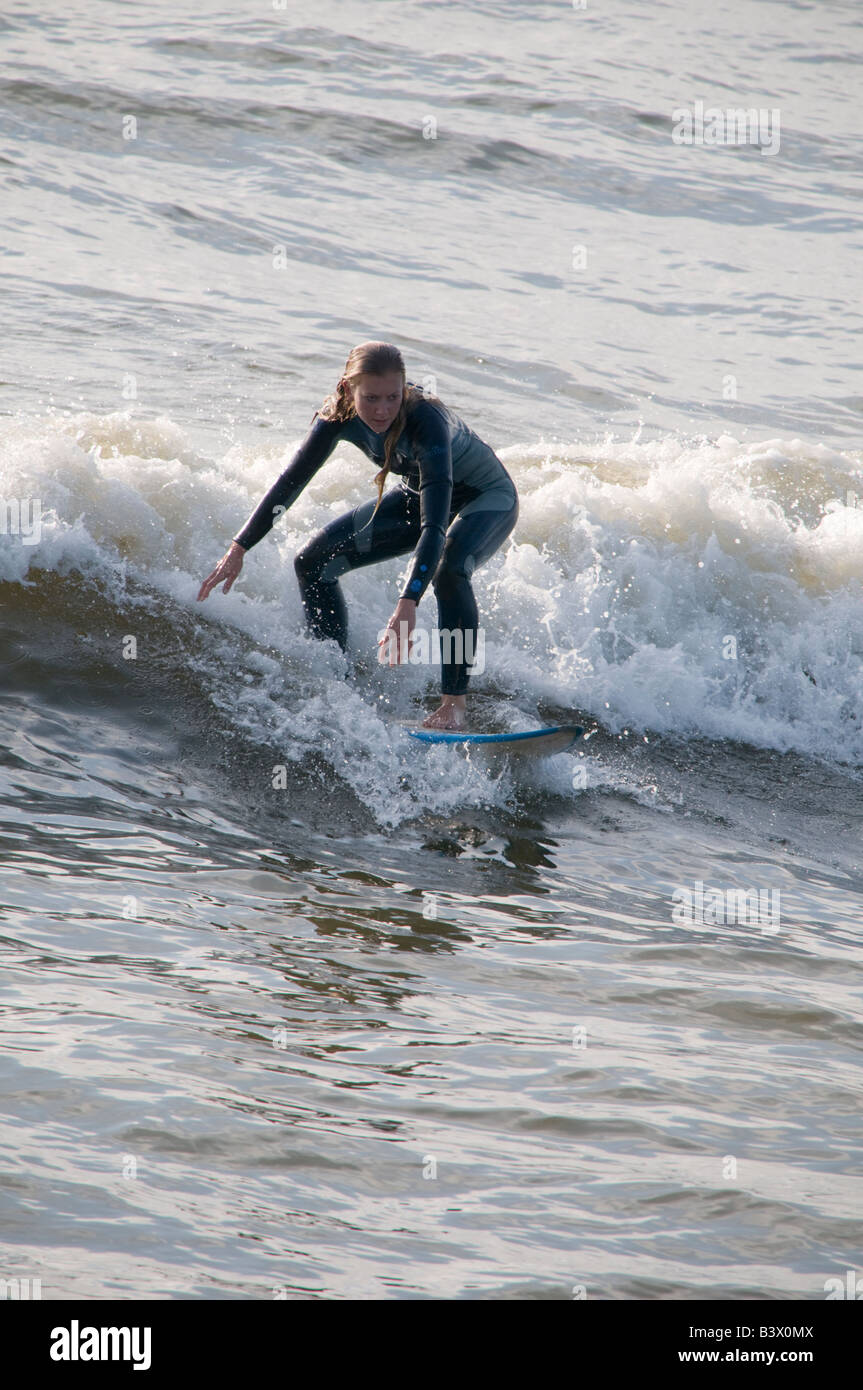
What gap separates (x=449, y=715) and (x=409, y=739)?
0.77ft

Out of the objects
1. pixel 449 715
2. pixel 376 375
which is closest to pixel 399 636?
pixel 449 715

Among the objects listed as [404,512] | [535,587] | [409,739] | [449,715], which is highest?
[404,512]

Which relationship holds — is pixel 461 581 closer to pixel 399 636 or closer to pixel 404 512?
pixel 404 512

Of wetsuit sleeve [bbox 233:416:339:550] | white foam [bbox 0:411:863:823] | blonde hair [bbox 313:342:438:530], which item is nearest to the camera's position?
blonde hair [bbox 313:342:438:530]

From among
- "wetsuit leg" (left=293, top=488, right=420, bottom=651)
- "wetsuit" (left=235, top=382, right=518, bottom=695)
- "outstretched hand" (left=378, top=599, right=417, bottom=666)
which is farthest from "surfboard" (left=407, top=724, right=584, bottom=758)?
"wetsuit leg" (left=293, top=488, right=420, bottom=651)

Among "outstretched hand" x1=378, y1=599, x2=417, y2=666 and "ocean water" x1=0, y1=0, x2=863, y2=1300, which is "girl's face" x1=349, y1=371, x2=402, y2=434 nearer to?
"outstretched hand" x1=378, y1=599, x2=417, y2=666

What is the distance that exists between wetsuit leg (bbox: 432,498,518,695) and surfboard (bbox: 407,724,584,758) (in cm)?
27

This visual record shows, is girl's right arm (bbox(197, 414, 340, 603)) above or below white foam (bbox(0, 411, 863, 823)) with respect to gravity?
above

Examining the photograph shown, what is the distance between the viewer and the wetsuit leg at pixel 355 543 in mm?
6191

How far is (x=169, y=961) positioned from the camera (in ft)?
13.4

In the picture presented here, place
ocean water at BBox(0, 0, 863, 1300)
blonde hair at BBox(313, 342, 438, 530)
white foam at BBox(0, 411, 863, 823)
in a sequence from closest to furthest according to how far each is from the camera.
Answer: ocean water at BBox(0, 0, 863, 1300), blonde hair at BBox(313, 342, 438, 530), white foam at BBox(0, 411, 863, 823)

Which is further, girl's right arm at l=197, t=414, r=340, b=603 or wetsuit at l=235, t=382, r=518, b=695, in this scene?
girl's right arm at l=197, t=414, r=340, b=603

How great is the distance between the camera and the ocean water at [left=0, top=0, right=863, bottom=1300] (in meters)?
3.06

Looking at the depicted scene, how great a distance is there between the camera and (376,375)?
5.30 m
